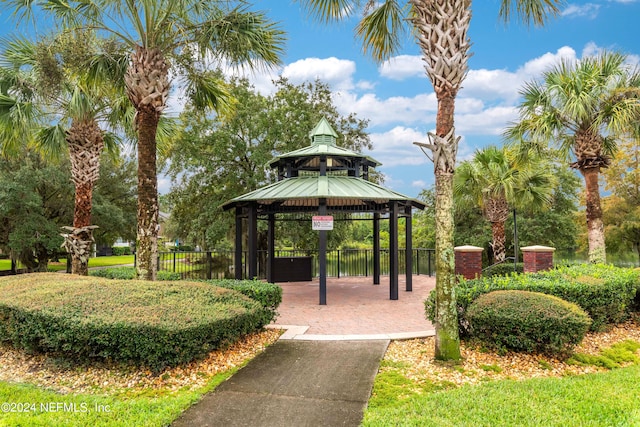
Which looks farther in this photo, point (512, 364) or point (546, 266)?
point (546, 266)

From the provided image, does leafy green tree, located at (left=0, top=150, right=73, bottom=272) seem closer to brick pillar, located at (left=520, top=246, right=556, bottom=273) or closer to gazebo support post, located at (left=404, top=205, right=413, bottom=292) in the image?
gazebo support post, located at (left=404, top=205, right=413, bottom=292)

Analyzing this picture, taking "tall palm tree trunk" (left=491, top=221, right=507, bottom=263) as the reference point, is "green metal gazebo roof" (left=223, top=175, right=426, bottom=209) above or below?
above

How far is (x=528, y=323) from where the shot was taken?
4992 mm

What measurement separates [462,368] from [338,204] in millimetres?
8116

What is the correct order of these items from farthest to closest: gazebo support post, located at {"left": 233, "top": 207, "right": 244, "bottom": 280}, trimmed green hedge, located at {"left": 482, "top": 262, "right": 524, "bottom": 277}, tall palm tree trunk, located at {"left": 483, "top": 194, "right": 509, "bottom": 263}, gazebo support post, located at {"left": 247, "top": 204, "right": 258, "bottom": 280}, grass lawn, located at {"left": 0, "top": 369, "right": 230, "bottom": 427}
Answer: tall palm tree trunk, located at {"left": 483, "top": 194, "right": 509, "bottom": 263} → trimmed green hedge, located at {"left": 482, "top": 262, "right": 524, "bottom": 277} → gazebo support post, located at {"left": 233, "top": 207, "right": 244, "bottom": 280} → gazebo support post, located at {"left": 247, "top": 204, "right": 258, "bottom": 280} → grass lawn, located at {"left": 0, "top": 369, "right": 230, "bottom": 427}

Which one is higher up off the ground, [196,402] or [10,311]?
[10,311]

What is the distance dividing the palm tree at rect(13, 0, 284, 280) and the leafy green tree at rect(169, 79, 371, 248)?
837cm

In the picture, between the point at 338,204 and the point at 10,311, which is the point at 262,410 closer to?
the point at 10,311

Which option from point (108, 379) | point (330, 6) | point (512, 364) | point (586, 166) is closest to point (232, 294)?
point (108, 379)

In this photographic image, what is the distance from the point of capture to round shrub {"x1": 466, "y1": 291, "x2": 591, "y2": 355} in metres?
4.98

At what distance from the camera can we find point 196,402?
390cm

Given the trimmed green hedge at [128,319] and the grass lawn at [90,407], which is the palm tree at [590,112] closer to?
the trimmed green hedge at [128,319]

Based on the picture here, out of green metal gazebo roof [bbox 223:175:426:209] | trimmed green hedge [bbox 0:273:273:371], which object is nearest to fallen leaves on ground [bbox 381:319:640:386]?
trimmed green hedge [bbox 0:273:273:371]

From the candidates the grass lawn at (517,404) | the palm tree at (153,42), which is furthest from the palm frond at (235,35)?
the grass lawn at (517,404)
